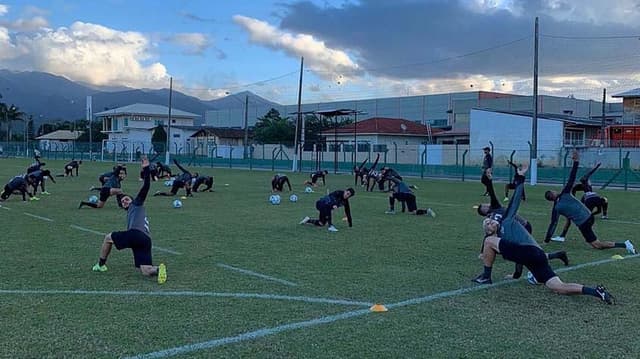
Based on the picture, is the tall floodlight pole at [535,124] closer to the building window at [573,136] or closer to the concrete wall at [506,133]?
the concrete wall at [506,133]

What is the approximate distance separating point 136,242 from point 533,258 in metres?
4.98

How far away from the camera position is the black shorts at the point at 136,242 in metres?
8.43

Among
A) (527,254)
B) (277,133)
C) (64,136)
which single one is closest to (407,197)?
(527,254)

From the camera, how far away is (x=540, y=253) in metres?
7.43

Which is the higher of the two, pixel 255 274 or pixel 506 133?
pixel 506 133

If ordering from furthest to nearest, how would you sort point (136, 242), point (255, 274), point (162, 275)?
1. point (255, 274)
2. point (136, 242)
3. point (162, 275)

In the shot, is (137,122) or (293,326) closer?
(293,326)

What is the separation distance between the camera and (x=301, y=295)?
7.56m

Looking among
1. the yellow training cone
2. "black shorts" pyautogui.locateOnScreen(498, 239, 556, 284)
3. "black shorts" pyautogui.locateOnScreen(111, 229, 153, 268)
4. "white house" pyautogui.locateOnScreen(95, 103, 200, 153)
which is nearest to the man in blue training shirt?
"black shorts" pyautogui.locateOnScreen(498, 239, 556, 284)

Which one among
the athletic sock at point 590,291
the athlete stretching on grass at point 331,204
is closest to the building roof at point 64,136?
the athlete stretching on grass at point 331,204

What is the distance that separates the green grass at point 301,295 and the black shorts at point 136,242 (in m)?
0.30

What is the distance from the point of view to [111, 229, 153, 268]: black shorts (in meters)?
8.43

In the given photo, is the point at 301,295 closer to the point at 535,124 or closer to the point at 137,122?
the point at 535,124

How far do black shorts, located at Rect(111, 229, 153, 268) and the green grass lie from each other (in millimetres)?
298
